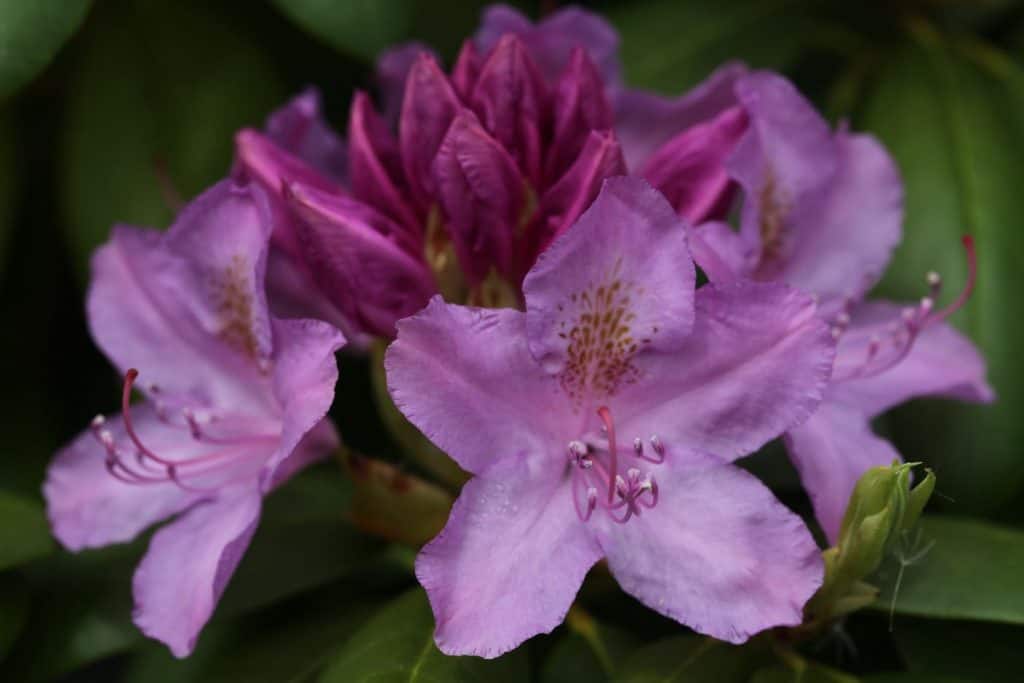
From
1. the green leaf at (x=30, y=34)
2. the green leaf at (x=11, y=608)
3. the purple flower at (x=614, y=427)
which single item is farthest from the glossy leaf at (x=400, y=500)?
the green leaf at (x=30, y=34)

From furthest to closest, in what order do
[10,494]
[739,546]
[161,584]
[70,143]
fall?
[70,143]
[10,494]
[161,584]
[739,546]

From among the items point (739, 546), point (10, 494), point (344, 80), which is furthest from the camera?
point (344, 80)

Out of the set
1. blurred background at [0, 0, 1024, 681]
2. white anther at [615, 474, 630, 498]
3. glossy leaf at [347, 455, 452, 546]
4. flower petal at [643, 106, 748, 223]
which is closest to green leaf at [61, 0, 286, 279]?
blurred background at [0, 0, 1024, 681]

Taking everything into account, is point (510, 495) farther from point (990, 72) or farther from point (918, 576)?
point (990, 72)

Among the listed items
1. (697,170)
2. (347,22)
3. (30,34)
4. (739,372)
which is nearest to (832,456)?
(739,372)

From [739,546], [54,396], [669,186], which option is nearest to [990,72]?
[669,186]

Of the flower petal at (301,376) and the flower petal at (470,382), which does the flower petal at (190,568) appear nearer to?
the flower petal at (301,376)
